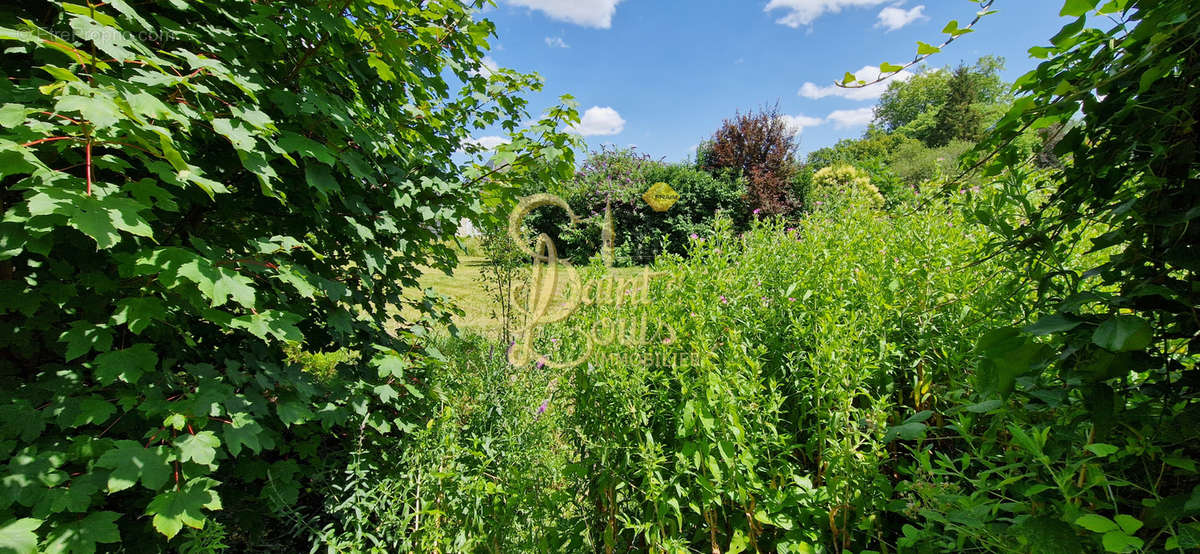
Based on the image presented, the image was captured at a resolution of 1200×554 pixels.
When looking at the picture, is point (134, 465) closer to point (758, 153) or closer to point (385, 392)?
point (385, 392)

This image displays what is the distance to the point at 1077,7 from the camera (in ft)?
2.85

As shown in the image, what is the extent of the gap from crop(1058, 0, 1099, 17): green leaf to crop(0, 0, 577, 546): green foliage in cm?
190

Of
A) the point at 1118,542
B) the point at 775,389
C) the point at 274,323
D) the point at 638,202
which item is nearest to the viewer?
the point at 1118,542

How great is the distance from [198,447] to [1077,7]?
2510mm

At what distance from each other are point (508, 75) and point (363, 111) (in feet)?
3.16

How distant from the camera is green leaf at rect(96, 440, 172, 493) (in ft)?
4.31

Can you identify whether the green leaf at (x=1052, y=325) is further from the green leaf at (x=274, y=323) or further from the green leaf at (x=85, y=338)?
the green leaf at (x=85, y=338)

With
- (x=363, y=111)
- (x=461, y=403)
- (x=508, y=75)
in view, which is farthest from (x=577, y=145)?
(x=461, y=403)

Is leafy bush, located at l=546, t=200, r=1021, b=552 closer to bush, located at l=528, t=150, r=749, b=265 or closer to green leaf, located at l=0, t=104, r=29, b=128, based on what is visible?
green leaf, located at l=0, t=104, r=29, b=128

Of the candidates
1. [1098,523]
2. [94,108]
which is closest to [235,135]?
[94,108]

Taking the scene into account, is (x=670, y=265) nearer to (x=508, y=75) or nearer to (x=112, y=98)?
(x=508, y=75)

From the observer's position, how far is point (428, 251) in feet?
8.77

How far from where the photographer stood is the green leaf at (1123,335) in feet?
2.52

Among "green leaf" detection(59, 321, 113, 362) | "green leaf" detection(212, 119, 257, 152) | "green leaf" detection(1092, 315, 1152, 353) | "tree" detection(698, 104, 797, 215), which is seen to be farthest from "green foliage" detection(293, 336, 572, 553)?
"tree" detection(698, 104, 797, 215)
